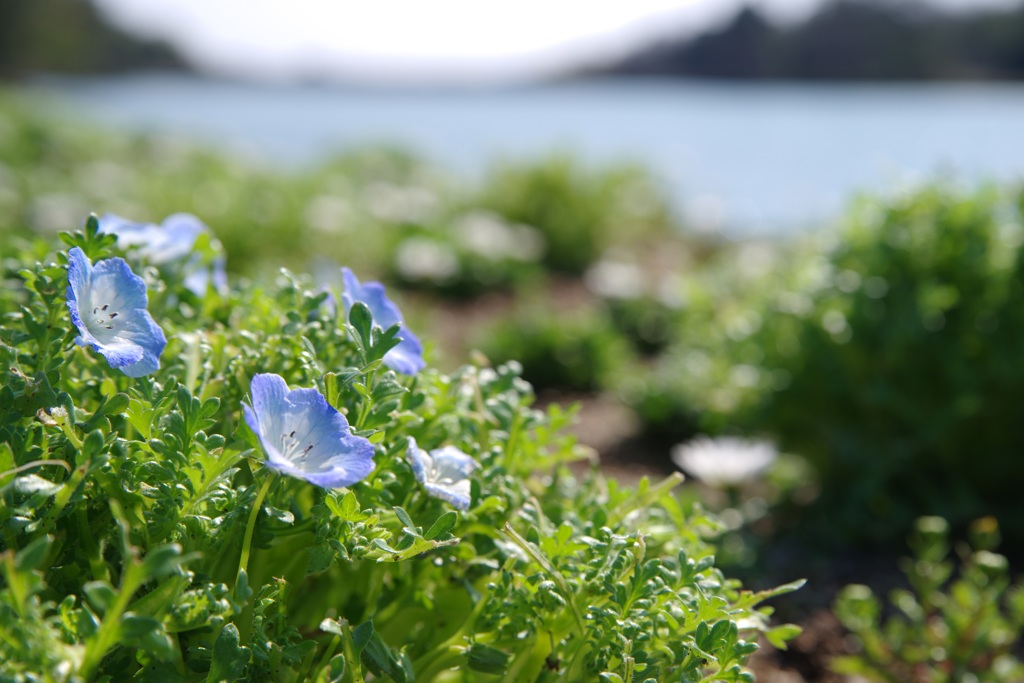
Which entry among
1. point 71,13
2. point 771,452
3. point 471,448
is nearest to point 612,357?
point 771,452

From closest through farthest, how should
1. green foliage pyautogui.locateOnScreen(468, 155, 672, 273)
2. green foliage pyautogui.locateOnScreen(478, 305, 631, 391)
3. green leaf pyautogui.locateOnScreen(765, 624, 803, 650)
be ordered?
green leaf pyautogui.locateOnScreen(765, 624, 803, 650)
green foliage pyautogui.locateOnScreen(478, 305, 631, 391)
green foliage pyautogui.locateOnScreen(468, 155, 672, 273)

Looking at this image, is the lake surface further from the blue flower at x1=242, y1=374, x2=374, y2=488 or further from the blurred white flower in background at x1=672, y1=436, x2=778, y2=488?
the blue flower at x1=242, y1=374, x2=374, y2=488

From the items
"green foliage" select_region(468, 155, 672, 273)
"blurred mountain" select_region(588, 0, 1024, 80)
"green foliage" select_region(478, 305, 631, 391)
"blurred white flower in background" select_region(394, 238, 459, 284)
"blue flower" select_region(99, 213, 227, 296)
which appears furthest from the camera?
"blurred mountain" select_region(588, 0, 1024, 80)

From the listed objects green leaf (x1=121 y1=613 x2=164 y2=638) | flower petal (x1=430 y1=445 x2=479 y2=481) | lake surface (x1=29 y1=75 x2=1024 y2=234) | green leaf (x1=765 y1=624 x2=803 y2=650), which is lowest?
lake surface (x1=29 y1=75 x2=1024 y2=234)

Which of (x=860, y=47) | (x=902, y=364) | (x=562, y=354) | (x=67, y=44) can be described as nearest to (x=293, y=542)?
(x=902, y=364)

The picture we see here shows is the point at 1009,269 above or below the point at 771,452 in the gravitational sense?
above

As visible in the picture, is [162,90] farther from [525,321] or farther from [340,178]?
[525,321]

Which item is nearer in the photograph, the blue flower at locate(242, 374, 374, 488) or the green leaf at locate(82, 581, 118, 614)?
the green leaf at locate(82, 581, 118, 614)

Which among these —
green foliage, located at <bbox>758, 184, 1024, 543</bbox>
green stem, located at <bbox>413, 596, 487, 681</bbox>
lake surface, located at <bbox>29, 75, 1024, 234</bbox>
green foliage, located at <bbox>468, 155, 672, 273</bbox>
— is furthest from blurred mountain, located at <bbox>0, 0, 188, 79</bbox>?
green stem, located at <bbox>413, 596, 487, 681</bbox>
